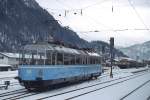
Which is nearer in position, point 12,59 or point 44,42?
point 44,42

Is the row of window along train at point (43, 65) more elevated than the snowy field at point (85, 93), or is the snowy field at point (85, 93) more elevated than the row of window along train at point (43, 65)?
the row of window along train at point (43, 65)

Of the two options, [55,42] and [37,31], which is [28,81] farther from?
[37,31]

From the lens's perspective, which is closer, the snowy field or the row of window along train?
the snowy field

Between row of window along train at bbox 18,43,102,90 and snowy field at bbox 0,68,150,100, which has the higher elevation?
row of window along train at bbox 18,43,102,90

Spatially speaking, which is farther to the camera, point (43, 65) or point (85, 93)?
point (85, 93)

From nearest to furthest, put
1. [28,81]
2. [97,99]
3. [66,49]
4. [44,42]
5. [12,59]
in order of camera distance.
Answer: [97,99] < [28,81] < [44,42] < [66,49] < [12,59]

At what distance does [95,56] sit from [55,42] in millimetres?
13436

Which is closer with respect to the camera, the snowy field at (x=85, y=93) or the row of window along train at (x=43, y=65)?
the snowy field at (x=85, y=93)

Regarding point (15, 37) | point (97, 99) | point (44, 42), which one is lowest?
point (97, 99)

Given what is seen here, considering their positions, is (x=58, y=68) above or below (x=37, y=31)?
below

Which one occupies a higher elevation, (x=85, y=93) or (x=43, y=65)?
(x=43, y=65)

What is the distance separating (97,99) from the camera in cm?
2173

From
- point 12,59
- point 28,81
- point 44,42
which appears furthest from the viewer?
point 12,59

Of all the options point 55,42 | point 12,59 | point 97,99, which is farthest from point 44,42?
point 12,59
